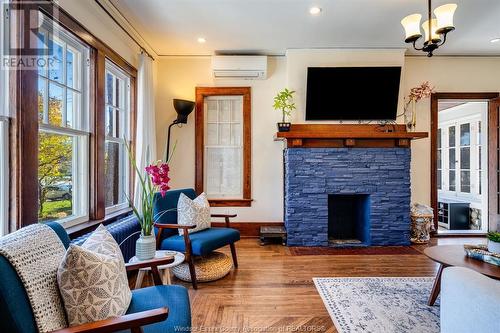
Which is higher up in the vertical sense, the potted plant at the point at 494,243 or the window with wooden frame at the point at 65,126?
the window with wooden frame at the point at 65,126

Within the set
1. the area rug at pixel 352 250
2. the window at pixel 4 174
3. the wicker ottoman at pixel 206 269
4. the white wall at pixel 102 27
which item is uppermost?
the white wall at pixel 102 27

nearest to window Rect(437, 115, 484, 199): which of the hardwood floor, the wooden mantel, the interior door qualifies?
the interior door

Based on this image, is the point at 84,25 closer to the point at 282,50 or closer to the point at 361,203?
the point at 282,50

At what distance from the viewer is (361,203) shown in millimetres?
3986

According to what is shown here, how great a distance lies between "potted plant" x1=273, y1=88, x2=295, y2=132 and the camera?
382 centimetres

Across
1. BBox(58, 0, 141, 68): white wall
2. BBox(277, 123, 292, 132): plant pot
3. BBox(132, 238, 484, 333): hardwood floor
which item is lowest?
BBox(132, 238, 484, 333): hardwood floor

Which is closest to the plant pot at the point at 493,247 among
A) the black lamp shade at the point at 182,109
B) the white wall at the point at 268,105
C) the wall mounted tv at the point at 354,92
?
the white wall at the point at 268,105

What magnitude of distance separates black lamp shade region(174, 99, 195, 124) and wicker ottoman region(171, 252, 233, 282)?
6.72ft

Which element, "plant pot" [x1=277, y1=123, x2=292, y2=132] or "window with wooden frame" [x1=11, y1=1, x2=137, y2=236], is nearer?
"window with wooden frame" [x1=11, y1=1, x2=137, y2=236]

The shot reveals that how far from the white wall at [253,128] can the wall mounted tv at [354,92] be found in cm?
59

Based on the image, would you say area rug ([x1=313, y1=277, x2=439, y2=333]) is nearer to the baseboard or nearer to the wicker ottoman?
the wicker ottoman

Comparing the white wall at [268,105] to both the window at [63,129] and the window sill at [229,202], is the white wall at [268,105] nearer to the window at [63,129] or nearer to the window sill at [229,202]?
the window sill at [229,202]

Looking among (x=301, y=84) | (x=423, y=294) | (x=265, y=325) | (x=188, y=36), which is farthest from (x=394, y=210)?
(x=188, y=36)

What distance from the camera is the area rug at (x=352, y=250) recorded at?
351 cm
